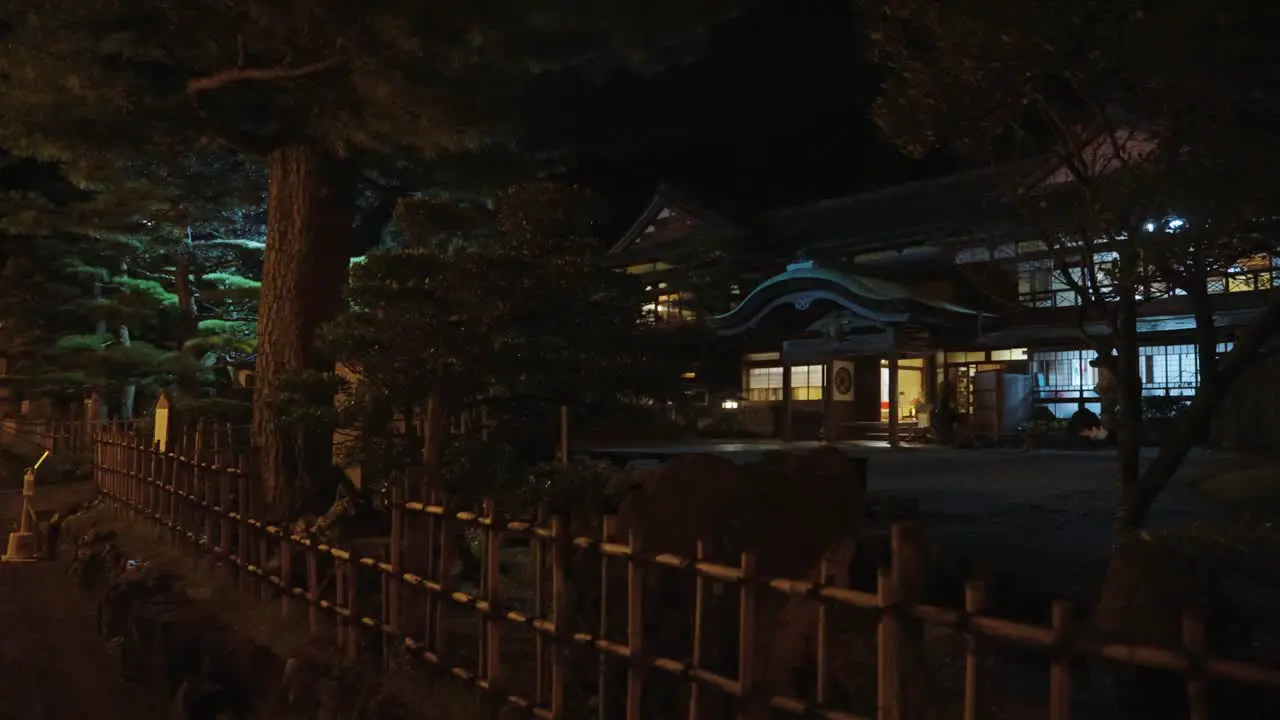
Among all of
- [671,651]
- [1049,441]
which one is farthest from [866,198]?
[671,651]

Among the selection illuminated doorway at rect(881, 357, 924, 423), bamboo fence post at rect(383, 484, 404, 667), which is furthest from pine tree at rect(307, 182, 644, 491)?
illuminated doorway at rect(881, 357, 924, 423)

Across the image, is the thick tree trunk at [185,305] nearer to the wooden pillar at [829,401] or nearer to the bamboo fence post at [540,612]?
the bamboo fence post at [540,612]

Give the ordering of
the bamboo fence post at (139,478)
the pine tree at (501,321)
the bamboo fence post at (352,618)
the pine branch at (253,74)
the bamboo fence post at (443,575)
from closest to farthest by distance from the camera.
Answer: the bamboo fence post at (443,575) → the bamboo fence post at (352,618) → the pine tree at (501,321) → the pine branch at (253,74) → the bamboo fence post at (139,478)

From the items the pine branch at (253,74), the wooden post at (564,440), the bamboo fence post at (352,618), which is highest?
the pine branch at (253,74)

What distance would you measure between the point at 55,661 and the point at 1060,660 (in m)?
6.53

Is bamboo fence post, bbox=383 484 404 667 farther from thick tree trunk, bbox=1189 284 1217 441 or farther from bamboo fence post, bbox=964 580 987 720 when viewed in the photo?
thick tree trunk, bbox=1189 284 1217 441

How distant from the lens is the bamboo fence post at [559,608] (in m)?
4.21

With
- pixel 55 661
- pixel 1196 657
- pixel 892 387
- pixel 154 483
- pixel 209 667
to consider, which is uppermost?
pixel 892 387

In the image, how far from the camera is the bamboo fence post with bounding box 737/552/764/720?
135 inches

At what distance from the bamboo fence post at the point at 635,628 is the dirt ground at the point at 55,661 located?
122 inches

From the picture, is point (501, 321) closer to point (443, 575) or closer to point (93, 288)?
point (443, 575)

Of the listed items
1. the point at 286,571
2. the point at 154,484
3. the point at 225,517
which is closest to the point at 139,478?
the point at 154,484

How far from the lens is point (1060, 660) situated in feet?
8.43

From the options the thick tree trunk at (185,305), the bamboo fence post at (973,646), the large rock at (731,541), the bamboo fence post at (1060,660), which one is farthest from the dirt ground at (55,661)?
the thick tree trunk at (185,305)
